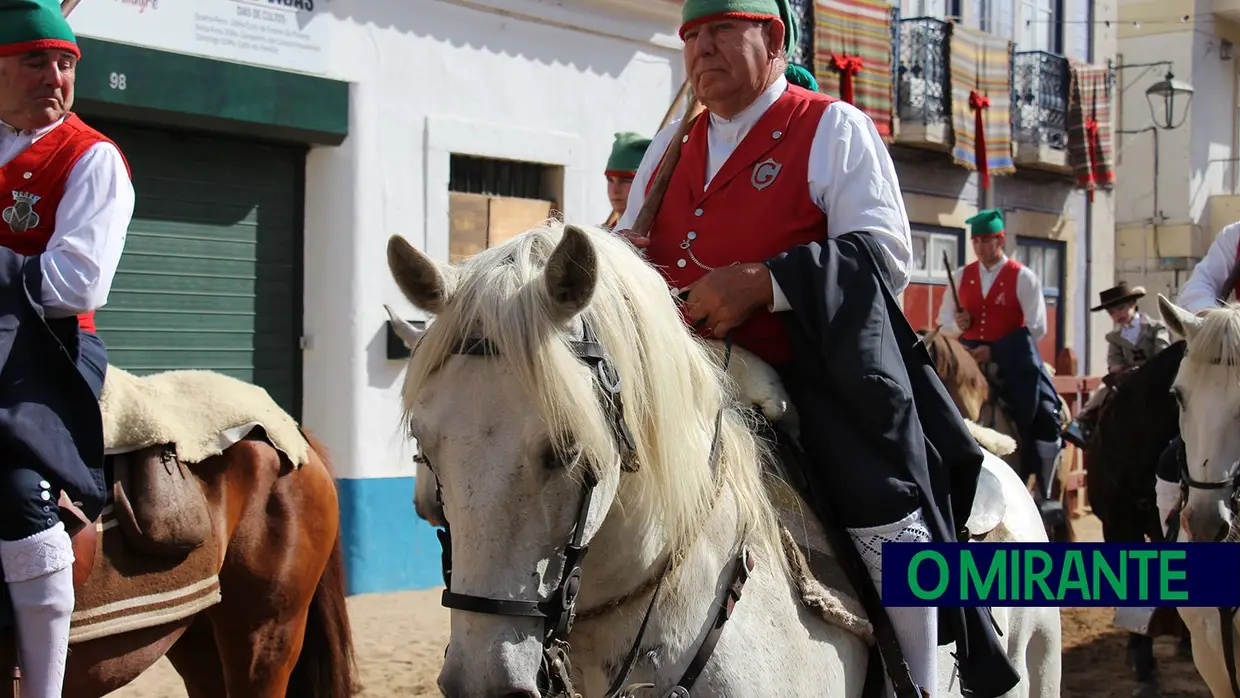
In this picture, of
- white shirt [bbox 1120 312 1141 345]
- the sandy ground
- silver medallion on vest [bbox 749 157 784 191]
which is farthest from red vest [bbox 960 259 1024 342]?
silver medallion on vest [bbox 749 157 784 191]

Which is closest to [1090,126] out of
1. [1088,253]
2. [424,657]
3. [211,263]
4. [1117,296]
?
[1088,253]

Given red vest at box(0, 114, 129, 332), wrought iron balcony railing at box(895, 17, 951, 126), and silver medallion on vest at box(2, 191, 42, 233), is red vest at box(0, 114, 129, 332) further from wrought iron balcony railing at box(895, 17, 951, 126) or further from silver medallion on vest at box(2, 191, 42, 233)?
wrought iron balcony railing at box(895, 17, 951, 126)

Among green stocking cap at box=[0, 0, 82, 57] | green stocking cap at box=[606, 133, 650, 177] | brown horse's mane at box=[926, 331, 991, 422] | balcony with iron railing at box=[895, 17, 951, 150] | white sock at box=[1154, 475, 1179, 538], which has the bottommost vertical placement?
white sock at box=[1154, 475, 1179, 538]

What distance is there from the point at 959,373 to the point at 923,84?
6807 mm

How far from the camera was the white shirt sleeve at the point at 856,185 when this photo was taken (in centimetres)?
258

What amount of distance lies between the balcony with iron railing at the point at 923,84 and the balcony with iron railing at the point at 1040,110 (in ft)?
5.82

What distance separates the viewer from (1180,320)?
4.35m

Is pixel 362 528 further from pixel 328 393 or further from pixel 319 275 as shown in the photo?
pixel 319 275

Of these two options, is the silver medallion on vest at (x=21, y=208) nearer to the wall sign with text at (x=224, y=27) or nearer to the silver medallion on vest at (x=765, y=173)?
the silver medallion on vest at (x=765, y=173)

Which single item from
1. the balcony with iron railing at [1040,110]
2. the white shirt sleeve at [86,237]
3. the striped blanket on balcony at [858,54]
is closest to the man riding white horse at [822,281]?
the white shirt sleeve at [86,237]

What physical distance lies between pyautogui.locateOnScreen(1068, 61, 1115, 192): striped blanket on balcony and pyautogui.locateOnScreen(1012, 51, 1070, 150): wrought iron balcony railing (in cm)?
15

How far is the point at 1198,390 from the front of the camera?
13.9 feet

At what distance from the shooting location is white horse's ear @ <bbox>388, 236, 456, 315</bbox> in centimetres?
211

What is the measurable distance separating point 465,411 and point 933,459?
1.14 metres
